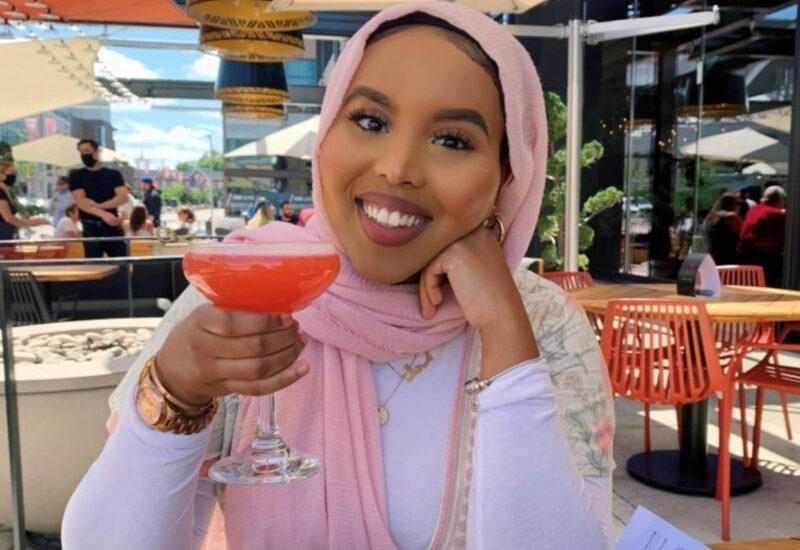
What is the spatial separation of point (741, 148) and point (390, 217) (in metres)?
7.85

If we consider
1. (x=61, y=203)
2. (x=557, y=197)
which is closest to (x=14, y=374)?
(x=557, y=197)

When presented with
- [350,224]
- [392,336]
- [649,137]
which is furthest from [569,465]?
[649,137]

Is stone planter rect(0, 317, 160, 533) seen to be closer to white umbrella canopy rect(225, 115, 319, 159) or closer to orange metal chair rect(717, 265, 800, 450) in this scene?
orange metal chair rect(717, 265, 800, 450)

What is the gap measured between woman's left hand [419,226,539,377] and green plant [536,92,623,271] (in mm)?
6879

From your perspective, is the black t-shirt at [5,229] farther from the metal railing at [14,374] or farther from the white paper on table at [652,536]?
the white paper on table at [652,536]

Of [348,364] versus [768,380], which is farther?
[768,380]

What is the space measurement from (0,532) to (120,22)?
575 centimetres

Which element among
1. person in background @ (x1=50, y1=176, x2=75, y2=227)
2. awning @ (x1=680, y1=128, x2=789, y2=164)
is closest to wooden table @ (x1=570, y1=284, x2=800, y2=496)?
awning @ (x1=680, y1=128, x2=789, y2=164)

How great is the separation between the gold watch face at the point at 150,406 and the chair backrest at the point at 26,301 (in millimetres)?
1971

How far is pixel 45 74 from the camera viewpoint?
28.1 feet

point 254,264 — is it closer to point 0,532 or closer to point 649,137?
point 0,532

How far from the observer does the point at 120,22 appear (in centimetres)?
741

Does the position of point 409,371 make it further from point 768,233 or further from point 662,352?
point 768,233

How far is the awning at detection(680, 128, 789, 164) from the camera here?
24.2ft
